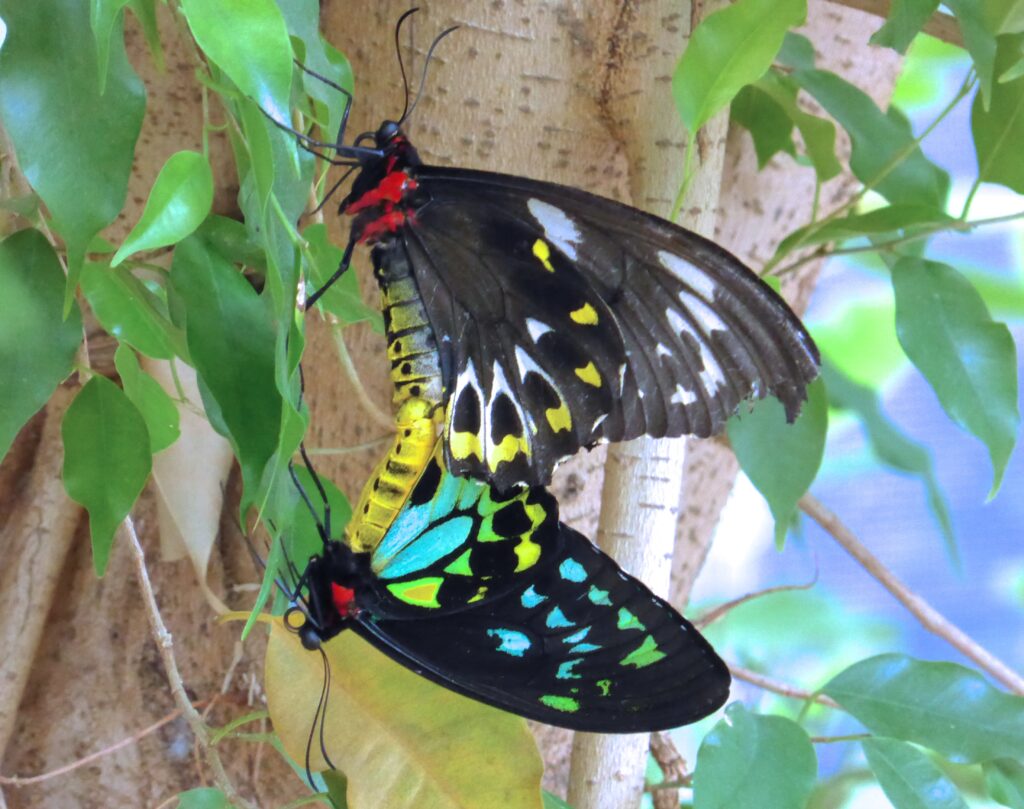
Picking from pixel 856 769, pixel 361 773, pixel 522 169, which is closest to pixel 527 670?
pixel 361 773

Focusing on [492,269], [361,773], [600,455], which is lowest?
[361,773]

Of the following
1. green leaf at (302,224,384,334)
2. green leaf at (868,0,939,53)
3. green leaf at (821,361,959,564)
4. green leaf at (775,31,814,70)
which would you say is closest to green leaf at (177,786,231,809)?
green leaf at (302,224,384,334)

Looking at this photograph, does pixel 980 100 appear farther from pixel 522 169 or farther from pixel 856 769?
pixel 856 769

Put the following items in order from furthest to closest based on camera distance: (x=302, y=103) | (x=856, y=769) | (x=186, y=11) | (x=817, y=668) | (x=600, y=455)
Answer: (x=817, y=668) < (x=856, y=769) < (x=600, y=455) < (x=302, y=103) < (x=186, y=11)

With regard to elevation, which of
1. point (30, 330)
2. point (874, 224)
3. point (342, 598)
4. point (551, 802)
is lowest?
point (551, 802)

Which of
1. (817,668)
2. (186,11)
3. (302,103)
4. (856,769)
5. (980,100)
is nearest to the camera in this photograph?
(186,11)

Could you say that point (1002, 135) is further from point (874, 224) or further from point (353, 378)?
point (353, 378)

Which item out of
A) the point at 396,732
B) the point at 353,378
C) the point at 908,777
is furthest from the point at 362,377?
the point at 908,777
